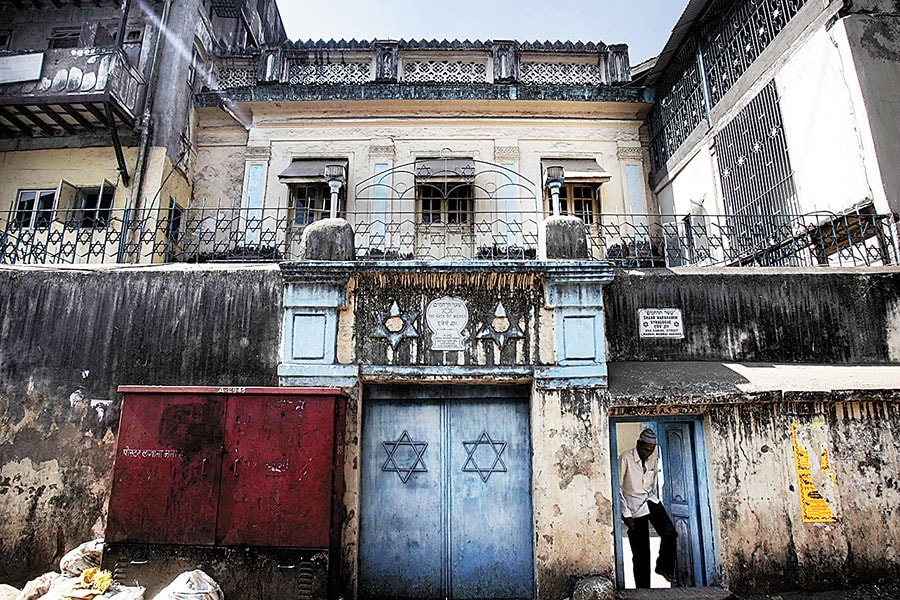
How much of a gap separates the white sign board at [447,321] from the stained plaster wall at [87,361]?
5.62ft

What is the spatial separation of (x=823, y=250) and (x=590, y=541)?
15.6 feet

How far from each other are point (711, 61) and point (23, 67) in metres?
13.9

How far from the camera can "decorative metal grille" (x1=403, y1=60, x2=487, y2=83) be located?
1275cm

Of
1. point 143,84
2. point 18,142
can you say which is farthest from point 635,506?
point 18,142

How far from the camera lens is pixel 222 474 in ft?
16.9

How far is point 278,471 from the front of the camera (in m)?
5.12

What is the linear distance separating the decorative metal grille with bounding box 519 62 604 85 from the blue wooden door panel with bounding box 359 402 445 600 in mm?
9652

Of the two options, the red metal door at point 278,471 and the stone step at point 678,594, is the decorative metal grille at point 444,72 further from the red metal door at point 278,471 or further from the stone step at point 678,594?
the stone step at point 678,594

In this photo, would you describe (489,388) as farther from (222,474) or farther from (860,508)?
(860,508)

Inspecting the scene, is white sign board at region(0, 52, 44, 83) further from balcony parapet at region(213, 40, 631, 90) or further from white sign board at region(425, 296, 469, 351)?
white sign board at region(425, 296, 469, 351)

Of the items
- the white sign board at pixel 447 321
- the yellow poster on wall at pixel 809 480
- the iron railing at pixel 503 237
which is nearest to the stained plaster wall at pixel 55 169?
the iron railing at pixel 503 237

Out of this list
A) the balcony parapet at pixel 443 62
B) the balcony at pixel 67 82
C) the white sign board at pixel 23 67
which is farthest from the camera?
the balcony parapet at pixel 443 62

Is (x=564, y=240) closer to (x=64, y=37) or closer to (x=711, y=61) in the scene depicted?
(x=711, y=61)

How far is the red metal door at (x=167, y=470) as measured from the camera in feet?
16.6
